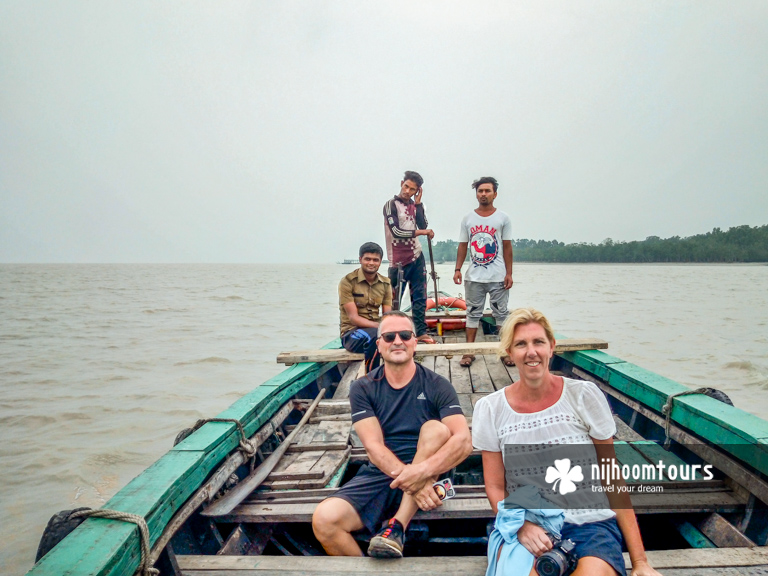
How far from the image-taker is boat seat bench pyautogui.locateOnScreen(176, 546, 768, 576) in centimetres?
165

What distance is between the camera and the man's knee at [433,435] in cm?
208

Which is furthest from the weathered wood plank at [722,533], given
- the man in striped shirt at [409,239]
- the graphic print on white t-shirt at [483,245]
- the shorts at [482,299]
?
the man in striped shirt at [409,239]

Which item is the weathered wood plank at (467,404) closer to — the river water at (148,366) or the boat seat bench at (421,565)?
the boat seat bench at (421,565)

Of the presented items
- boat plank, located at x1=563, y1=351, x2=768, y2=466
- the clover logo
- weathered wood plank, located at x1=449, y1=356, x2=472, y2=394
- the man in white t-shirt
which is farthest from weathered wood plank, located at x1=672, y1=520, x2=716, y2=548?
the man in white t-shirt

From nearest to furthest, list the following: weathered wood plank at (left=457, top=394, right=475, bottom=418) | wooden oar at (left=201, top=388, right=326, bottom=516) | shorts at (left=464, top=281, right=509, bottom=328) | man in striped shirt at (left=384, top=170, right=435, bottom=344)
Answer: wooden oar at (left=201, top=388, right=326, bottom=516) → weathered wood plank at (left=457, top=394, right=475, bottom=418) → shorts at (left=464, top=281, right=509, bottom=328) → man in striped shirt at (left=384, top=170, right=435, bottom=344)

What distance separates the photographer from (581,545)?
149 cm

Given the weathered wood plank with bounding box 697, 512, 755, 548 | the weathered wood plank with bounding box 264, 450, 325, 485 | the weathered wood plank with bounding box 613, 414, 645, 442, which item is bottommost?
the weathered wood plank with bounding box 697, 512, 755, 548

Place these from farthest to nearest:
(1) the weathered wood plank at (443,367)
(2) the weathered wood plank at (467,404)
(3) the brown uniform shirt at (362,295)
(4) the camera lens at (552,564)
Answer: (1) the weathered wood plank at (443,367), (3) the brown uniform shirt at (362,295), (2) the weathered wood plank at (467,404), (4) the camera lens at (552,564)

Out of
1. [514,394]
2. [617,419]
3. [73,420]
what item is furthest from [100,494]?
[617,419]

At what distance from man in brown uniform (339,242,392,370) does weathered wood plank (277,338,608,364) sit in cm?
14

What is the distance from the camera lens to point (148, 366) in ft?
26.7

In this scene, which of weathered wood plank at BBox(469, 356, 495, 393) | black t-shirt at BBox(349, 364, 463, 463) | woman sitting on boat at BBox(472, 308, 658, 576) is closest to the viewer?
woman sitting on boat at BBox(472, 308, 658, 576)

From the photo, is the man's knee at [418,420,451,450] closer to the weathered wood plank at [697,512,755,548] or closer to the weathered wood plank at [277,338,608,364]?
the weathered wood plank at [697,512,755,548]

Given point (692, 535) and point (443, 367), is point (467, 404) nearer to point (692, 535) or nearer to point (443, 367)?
point (443, 367)
